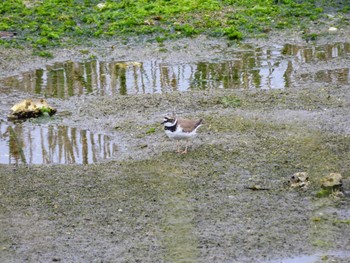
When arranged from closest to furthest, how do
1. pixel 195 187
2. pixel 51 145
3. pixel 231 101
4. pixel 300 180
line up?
pixel 300 180, pixel 195 187, pixel 51 145, pixel 231 101

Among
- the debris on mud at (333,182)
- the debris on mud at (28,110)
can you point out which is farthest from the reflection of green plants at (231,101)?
the debris on mud at (333,182)

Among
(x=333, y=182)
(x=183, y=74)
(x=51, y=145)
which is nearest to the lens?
(x=333, y=182)

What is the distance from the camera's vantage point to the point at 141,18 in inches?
669

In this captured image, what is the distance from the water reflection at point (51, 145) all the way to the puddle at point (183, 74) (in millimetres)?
1668

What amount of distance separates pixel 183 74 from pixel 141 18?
151 inches

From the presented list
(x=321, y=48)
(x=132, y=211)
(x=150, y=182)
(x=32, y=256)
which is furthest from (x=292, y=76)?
(x=32, y=256)

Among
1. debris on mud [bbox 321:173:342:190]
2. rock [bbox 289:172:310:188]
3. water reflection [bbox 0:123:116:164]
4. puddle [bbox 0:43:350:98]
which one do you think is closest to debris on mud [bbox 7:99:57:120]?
water reflection [bbox 0:123:116:164]

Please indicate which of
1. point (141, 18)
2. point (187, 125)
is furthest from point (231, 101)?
point (141, 18)

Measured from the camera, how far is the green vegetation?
52.5 feet

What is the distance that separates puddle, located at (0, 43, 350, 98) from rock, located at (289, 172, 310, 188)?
4061 mm

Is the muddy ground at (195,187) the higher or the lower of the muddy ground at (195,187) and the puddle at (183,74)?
the higher

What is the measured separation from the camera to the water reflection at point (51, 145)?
9.77 m

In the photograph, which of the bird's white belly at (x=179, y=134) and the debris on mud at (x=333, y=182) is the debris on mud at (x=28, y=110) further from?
the debris on mud at (x=333, y=182)

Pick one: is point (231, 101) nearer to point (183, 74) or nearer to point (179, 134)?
point (183, 74)
